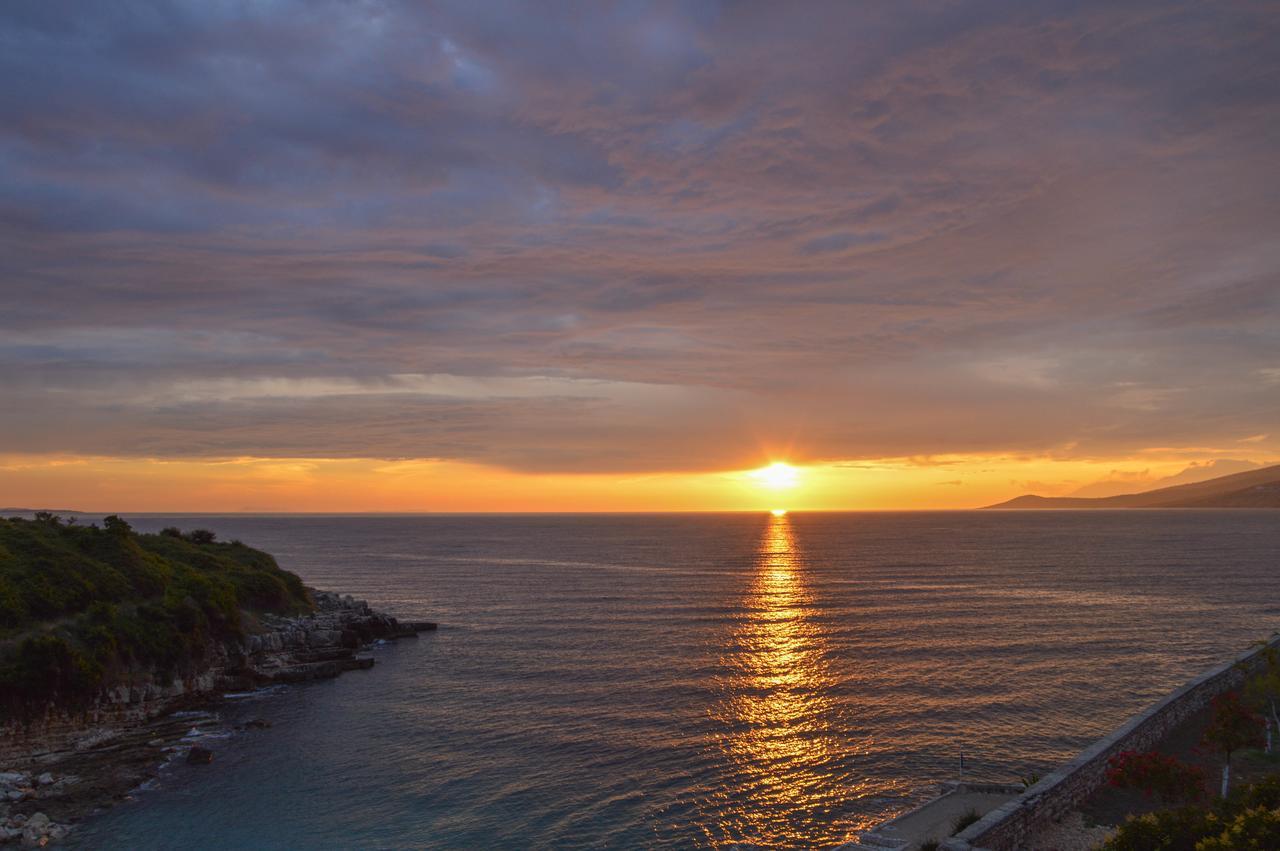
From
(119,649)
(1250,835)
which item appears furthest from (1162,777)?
(119,649)

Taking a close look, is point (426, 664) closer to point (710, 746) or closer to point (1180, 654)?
point (710, 746)

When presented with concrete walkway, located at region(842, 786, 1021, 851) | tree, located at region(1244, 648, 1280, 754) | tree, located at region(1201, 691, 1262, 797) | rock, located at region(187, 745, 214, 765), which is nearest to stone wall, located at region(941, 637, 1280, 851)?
tree, located at region(1244, 648, 1280, 754)

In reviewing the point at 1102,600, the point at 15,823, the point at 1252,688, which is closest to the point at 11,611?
the point at 15,823

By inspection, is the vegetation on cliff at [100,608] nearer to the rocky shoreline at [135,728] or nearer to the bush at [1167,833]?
the rocky shoreline at [135,728]

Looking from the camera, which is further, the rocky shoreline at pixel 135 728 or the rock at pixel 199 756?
the rock at pixel 199 756

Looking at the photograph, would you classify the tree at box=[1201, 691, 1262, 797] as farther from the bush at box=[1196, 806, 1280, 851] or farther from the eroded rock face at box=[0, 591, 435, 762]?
the eroded rock face at box=[0, 591, 435, 762]

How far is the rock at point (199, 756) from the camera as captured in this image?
4138cm

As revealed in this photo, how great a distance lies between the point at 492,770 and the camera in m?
39.9

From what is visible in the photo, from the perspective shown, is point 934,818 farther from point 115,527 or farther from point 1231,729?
point 115,527

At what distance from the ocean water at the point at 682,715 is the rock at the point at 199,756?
696mm

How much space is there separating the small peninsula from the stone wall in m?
37.0

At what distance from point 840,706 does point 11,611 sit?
56.1 metres

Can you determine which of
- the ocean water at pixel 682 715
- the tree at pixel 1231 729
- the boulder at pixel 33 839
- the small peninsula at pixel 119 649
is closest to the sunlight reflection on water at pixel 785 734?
the ocean water at pixel 682 715

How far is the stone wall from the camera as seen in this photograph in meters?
24.2
